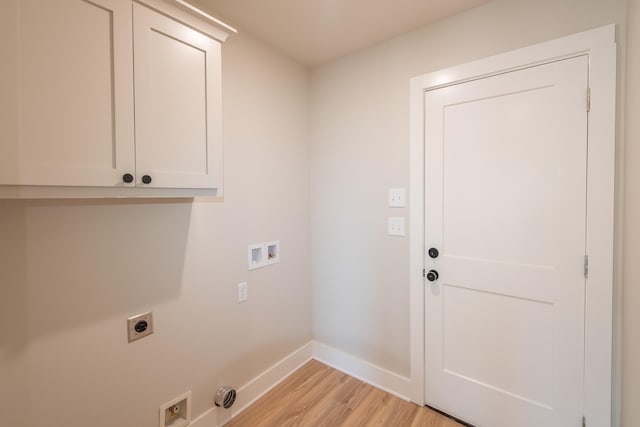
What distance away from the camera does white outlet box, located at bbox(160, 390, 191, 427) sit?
1510 millimetres

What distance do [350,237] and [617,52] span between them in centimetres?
170

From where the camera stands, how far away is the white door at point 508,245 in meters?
1.40

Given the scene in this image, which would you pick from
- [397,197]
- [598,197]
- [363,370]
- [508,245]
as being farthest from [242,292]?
[598,197]

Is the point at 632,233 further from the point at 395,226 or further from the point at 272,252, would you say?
the point at 272,252

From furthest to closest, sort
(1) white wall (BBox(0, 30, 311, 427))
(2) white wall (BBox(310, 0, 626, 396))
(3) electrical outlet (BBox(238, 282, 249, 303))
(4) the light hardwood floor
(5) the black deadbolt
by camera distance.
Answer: (3) electrical outlet (BBox(238, 282, 249, 303))
(4) the light hardwood floor
(2) white wall (BBox(310, 0, 626, 396))
(5) the black deadbolt
(1) white wall (BBox(0, 30, 311, 427))

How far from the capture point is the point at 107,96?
1022 millimetres

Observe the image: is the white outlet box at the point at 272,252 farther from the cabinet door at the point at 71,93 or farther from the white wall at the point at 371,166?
the cabinet door at the point at 71,93

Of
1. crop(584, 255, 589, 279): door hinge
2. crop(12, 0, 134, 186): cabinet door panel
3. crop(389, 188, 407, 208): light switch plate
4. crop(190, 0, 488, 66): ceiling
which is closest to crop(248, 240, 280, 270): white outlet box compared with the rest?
crop(389, 188, 407, 208): light switch plate

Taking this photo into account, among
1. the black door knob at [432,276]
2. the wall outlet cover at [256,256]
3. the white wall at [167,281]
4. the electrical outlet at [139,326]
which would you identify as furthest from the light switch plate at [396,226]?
the electrical outlet at [139,326]

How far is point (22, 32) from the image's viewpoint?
2.79ft

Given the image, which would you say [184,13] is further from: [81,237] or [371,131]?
[371,131]

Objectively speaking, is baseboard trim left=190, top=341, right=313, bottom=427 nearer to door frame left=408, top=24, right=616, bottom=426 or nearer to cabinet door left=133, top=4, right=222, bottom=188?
cabinet door left=133, top=4, right=222, bottom=188

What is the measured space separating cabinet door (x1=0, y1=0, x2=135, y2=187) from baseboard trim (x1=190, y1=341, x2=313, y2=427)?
1455 millimetres

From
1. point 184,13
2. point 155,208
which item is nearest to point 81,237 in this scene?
point 155,208
